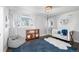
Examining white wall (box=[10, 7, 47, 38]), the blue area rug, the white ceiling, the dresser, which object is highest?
the white ceiling

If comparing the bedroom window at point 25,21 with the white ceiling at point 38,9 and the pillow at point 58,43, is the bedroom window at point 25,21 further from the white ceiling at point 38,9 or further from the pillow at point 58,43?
the pillow at point 58,43

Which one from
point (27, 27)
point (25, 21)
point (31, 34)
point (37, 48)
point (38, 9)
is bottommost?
point (37, 48)

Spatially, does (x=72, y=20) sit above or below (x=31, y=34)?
above

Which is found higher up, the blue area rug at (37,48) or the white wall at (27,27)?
the white wall at (27,27)

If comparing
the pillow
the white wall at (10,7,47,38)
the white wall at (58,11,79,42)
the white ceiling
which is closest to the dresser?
the white wall at (10,7,47,38)

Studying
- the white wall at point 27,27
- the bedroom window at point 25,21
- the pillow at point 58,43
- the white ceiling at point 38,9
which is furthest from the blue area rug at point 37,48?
the white ceiling at point 38,9

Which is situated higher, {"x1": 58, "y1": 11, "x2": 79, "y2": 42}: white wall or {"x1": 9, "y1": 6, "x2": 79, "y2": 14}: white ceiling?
{"x1": 9, "y1": 6, "x2": 79, "y2": 14}: white ceiling

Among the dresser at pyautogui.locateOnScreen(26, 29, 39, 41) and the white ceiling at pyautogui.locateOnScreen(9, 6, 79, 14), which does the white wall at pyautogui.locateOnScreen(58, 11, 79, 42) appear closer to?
the white ceiling at pyautogui.locateOnScreen(9, 6, 79, 14)

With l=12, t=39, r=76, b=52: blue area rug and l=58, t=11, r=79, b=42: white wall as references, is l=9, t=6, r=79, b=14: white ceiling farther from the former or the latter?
l=12, t=39, r=76, b=52: blue area rug

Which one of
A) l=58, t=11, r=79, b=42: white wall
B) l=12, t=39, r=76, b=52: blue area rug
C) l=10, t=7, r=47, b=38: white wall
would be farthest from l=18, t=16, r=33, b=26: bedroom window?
l=58, t=11, r=79, b=42: white wall

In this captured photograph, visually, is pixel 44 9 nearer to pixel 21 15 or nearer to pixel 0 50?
pixel 21 15

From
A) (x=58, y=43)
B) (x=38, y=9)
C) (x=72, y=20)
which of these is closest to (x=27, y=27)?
(x=38, y=9)

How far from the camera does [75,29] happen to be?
1589 millimetres

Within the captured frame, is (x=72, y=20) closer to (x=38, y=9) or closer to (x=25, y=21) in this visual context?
(x=38, y=9)
